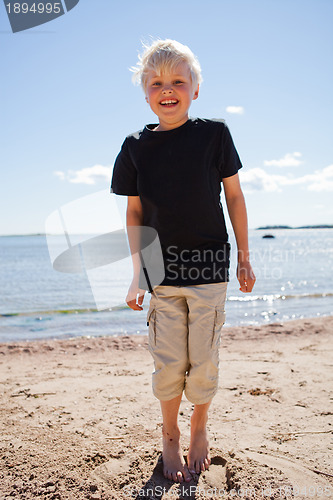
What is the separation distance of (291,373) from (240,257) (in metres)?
1.80

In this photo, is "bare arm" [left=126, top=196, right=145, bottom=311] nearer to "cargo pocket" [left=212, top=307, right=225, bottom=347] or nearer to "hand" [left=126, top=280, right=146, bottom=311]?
"hand" [left=126, top=280, right=146, bottom=311]

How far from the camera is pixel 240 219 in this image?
2.19m

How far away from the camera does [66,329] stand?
23.1 feet

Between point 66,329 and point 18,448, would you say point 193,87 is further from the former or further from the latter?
point 66,329

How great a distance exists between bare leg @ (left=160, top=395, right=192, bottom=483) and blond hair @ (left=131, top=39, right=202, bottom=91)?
1.75 meters

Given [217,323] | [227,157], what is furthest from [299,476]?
[227,157]

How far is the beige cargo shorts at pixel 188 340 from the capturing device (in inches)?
80.6

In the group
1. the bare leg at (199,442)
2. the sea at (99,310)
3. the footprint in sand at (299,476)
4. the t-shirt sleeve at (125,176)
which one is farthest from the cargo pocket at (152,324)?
the sea at (99,310)

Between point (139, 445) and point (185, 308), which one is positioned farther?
point (139, 445)

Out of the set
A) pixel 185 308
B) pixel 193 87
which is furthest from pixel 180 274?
pixel 193 87

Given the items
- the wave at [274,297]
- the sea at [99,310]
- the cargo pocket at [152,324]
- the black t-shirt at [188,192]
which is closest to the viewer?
the black t-shirt at [188,192]

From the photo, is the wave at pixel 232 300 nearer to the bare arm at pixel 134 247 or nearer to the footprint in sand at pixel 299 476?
the bare arm at pixel 134 247

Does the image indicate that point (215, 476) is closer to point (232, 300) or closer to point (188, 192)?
point (188, 192)

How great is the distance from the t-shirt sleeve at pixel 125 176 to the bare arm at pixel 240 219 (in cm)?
51
